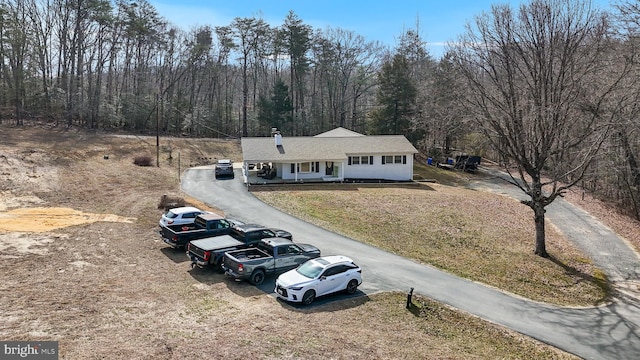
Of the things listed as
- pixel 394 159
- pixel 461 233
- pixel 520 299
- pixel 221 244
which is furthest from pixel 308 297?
pixel 394 159

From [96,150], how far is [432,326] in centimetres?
3939

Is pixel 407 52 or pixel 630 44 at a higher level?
pixel 407 52

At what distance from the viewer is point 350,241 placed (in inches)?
905

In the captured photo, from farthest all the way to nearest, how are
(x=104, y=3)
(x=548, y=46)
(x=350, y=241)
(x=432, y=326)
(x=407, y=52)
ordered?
(x=407, y=52) → (x=104, y=3) → (x=350, y=241) → (x=548, y=46) → (x=432, y=326)

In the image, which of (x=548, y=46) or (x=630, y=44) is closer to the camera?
(x=548, y=46)

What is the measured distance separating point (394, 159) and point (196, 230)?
26091mm

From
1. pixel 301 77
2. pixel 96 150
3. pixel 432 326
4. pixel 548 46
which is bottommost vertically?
pixel 432 326

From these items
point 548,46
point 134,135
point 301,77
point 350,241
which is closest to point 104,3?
point 134,135

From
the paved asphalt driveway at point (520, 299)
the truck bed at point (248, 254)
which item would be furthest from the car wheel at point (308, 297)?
the truck bed at point (248, 254)

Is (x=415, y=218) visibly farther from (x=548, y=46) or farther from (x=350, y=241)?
(x=548, y=46)

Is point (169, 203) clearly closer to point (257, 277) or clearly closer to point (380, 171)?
point (257, 277)

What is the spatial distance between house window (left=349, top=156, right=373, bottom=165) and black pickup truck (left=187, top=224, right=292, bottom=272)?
71.1 ft

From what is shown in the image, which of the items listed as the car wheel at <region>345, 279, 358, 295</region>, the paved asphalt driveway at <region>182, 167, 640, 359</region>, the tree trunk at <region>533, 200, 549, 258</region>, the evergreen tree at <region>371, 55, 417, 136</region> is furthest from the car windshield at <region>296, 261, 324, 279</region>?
the evergreen tree at <region>371, 55, 417, 136</region>
